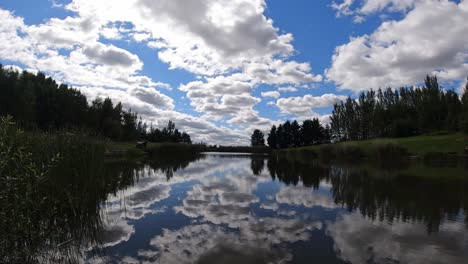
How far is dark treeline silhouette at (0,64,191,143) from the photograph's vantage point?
47.2m

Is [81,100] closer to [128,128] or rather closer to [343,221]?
[128,128]

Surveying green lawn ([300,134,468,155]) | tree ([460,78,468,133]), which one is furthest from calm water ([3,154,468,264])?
tree ([460,78,468,133])

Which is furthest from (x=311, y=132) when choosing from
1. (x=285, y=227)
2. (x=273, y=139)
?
(x=285, y=227)

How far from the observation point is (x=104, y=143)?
31.2ft

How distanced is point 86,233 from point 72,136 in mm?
2432

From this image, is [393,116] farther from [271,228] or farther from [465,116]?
[271,228]

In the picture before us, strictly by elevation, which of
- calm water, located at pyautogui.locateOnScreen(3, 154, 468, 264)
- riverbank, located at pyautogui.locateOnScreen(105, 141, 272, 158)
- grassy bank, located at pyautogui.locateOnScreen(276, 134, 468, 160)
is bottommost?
calm water, located at pyautogui.locateOnScreen(3, 154, 468, 264)

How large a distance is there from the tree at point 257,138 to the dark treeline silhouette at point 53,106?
74732 millimetres

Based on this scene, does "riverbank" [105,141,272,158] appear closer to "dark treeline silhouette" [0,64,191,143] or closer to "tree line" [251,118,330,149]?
"dark treeline silhouette" [0,64,191,143]

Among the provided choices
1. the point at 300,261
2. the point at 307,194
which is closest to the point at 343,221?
the point at 300,261

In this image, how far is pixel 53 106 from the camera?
58.6 meters

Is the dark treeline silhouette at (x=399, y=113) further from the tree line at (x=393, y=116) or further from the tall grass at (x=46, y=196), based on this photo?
the tall grass at (x=46, y=196)

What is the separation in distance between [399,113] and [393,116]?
1772mm

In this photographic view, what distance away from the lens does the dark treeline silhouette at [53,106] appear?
47156 mm
